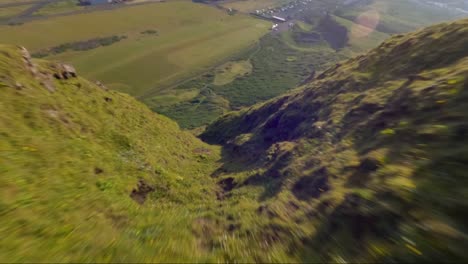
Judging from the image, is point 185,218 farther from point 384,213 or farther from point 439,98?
point 439,98

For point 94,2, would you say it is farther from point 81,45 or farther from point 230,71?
point 230,71

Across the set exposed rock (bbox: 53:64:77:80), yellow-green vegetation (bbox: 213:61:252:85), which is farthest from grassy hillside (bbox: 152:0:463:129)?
exposed rock (bbox: 53:64:77:80)


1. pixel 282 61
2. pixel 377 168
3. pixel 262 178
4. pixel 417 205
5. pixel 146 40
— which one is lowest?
pixel 282 61

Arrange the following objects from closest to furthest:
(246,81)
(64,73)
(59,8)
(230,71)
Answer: (64,73), (246,81), (230,71), (59,8)

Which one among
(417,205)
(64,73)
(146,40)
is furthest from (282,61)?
(417,205)

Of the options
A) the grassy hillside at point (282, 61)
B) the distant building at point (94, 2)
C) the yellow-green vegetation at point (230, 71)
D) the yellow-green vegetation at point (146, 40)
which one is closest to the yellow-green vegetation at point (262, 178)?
the grassy hillside at point (282, 61)

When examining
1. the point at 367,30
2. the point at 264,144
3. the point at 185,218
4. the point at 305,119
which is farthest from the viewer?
the point at 367,30

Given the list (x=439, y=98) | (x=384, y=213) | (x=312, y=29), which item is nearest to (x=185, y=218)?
(x=384, y=213)
